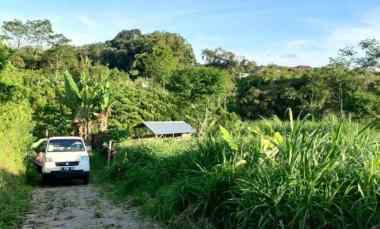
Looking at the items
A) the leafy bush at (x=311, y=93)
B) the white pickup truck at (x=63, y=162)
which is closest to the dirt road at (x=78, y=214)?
the white pickup truck at (x=63, y=162)

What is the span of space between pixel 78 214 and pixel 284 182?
16.6ft

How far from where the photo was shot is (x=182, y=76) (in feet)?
145

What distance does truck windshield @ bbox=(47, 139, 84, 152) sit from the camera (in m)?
17.3

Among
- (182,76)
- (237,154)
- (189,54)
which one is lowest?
(237,154)

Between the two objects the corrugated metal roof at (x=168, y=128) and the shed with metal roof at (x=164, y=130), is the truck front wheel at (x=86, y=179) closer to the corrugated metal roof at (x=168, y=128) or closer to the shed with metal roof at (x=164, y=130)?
the shed with metal roof at (x=164, y=130)

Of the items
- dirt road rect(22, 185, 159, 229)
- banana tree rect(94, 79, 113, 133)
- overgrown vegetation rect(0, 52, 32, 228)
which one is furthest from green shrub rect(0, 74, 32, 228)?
banana tree rect(94, 79, 113, 133)

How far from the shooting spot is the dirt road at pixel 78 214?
884cm

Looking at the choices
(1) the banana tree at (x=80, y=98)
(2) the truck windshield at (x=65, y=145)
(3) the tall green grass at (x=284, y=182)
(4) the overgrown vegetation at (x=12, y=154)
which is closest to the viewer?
(3) the tall green grass at (x=284, y=182)

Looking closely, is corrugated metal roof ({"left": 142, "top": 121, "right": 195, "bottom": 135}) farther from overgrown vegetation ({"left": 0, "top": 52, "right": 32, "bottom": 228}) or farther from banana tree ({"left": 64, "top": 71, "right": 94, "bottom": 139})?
overgrown vegetation ({"left": 0, "top": 52, "right": 32, "bottom": 228})

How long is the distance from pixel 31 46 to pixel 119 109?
3433 centimetres

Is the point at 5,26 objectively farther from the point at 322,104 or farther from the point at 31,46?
the point at 322,104

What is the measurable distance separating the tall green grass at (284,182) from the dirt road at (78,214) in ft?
2.50

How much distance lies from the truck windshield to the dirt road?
4.00 meters

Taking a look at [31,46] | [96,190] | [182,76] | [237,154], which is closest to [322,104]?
[182,76]
